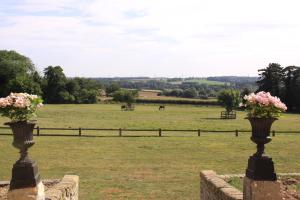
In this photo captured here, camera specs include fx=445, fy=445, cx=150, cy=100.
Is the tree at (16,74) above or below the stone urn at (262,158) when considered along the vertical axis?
above

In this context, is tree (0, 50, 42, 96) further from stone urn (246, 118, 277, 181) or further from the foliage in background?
stone urn (246, 118, 277, 181)

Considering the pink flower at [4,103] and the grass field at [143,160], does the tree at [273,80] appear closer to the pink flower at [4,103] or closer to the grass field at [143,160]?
the grass field at [143,160]

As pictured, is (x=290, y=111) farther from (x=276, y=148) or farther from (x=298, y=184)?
(x=298, y=184)

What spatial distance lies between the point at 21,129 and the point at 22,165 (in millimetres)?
733

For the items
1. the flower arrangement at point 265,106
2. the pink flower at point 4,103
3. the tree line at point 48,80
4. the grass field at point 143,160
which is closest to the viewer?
the pink flower at point 4,103

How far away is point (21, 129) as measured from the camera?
355 inches

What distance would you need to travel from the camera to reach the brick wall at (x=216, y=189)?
997 cm

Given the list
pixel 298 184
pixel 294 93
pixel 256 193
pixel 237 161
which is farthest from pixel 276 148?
pixel 294 93

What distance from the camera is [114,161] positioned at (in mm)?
21781

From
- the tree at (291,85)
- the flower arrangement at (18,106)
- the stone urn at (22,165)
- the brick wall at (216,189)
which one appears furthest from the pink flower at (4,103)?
the tree at (291,85)

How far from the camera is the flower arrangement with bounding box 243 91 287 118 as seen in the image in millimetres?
9062

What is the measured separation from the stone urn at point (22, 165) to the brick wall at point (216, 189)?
13.9ft

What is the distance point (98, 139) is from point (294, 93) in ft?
192

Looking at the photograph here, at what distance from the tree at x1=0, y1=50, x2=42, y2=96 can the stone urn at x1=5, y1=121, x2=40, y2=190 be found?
71.2 m
